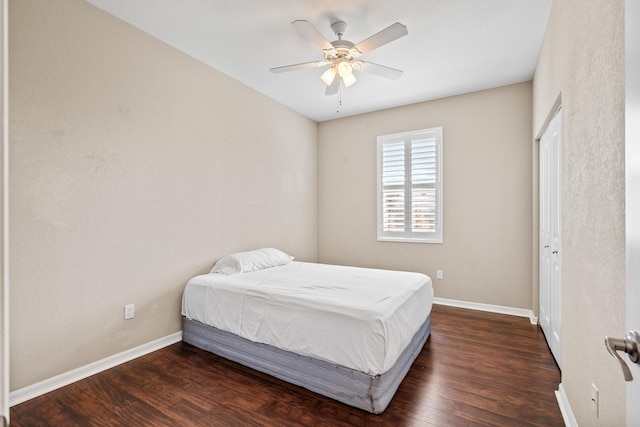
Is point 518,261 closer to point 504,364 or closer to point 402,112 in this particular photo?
point 504,364

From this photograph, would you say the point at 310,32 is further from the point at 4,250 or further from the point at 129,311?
the point at 129,311

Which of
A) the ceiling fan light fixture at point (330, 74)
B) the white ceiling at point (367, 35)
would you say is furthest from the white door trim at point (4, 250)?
the ceiling fan light fixture at point (330, 74)

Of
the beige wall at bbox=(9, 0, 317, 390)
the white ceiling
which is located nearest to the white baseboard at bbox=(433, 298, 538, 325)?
the white ceiling

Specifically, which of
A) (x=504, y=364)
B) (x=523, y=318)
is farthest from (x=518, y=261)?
(x=504, y=364)

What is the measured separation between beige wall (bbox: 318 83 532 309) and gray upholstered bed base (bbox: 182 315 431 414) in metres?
1.58

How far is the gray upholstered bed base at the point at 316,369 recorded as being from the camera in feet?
6.22

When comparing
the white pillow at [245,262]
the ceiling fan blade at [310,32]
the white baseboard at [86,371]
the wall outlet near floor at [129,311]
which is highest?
the ceiling fan blade at [310,32]

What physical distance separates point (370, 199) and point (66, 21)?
3898 millimetres

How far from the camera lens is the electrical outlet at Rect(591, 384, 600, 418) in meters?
1.33

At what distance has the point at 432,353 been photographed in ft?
8.90

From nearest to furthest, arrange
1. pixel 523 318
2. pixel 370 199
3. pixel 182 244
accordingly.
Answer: pixel 182 244, pixel 523 318, pixel 370 199

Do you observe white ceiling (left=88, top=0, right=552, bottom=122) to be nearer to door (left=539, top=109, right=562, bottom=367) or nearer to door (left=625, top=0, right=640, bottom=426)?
door (left=539, top=109, right=562, bottom=367)

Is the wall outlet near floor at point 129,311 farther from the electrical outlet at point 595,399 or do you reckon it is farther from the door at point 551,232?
the door at point 551,232

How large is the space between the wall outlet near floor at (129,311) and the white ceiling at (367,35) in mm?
2458
